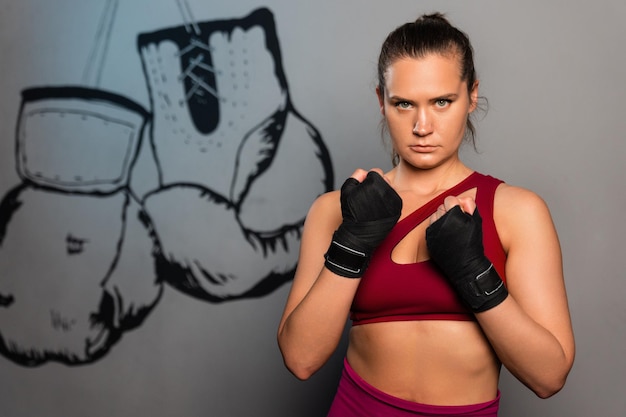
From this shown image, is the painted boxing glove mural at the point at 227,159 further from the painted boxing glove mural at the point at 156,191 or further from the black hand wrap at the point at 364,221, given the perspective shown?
the black hand wrap at the point at 364,221

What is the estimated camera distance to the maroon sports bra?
122cm

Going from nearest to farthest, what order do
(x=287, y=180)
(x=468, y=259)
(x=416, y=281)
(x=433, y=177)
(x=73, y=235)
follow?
(x=468, y=259), (x=416, y=281), (x=433, y=177), (x=287, y=180), (x=73, y=235)

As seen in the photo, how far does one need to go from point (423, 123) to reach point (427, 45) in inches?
5.8

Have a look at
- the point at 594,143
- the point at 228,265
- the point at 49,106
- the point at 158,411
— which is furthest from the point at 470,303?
the point at 49,106

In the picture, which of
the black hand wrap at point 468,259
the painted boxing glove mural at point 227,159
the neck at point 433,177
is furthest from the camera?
the painted boxing glove mural at point 227,159

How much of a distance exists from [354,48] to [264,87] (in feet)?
1.06

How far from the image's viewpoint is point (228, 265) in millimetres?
2373

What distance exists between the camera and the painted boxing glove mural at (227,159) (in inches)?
90.7

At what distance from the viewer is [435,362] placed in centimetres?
125

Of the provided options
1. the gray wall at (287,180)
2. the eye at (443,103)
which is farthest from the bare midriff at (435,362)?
the gray wall at (287,180)

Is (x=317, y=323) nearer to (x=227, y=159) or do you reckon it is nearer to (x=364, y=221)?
(x=364, y=221)

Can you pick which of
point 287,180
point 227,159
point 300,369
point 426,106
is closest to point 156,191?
point 227,159

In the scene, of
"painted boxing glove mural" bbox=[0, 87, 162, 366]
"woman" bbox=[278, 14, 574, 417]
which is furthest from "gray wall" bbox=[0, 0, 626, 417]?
"woman" bbox=[278, 14, 574, 417]

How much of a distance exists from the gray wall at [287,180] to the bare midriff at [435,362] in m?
0.83
